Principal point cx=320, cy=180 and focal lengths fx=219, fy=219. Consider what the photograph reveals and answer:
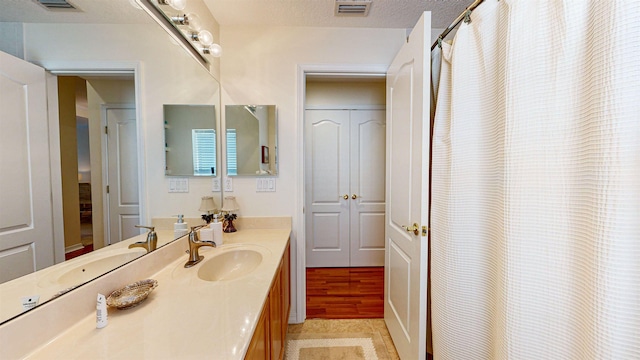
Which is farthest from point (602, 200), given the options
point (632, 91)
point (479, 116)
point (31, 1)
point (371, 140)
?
point (371, 140)

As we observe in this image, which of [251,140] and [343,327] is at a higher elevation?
[251,140]

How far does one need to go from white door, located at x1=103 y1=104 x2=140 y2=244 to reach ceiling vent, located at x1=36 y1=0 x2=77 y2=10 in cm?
30

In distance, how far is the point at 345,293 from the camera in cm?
236

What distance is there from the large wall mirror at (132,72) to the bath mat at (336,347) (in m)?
1.22

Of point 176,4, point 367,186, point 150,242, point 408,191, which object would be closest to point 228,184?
point 150,242

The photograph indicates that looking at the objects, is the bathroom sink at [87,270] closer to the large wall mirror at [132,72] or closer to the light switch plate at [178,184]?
the large wall mirror at [132,72]

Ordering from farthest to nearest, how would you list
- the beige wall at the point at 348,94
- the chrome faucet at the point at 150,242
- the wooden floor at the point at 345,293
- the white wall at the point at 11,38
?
the beige wall at the point at 348,94 → the wooden floor at the point at 345,293 → the chrome faucet at the point at 150,242 → the white wall at the point at 11,38

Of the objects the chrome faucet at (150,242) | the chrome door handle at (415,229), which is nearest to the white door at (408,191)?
the chrome door handle at (415,229)

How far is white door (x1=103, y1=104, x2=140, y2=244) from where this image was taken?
84 cm

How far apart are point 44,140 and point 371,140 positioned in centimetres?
276

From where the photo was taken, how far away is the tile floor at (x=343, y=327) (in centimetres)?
179

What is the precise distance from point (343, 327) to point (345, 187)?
1592 mm

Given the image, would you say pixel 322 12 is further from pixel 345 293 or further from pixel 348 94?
pixel 345 293

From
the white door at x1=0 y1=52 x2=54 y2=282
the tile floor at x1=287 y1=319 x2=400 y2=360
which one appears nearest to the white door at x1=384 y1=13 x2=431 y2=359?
the tile floor at x1=287 y1=319 x2=400 y2=360
